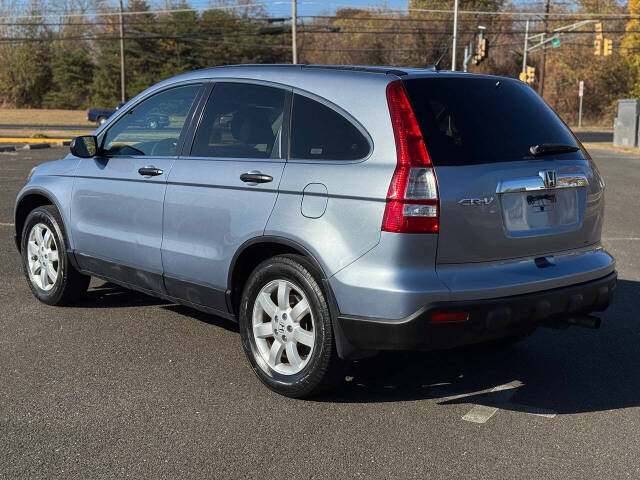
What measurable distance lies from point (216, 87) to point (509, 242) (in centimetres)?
215

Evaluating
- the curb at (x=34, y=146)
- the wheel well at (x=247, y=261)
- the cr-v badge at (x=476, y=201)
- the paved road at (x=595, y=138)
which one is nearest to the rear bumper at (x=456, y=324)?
the cr-v badge at (x=476, y=201)

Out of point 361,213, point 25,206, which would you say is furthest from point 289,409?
point 25,206

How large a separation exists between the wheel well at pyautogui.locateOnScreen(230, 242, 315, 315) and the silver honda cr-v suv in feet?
0.04

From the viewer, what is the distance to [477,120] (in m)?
4.18

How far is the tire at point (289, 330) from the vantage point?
13.6 ft

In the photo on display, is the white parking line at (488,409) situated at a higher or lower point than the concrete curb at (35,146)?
higher

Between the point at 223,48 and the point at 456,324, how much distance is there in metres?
68.4

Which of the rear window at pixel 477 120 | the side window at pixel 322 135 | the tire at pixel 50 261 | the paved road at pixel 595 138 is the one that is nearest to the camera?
the rear window at pixel 477 120

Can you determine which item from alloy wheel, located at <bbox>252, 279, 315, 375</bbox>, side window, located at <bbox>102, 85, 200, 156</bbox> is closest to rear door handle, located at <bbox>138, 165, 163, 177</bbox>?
side window, located at <bbox>102, 85, 200, 156</bbox>

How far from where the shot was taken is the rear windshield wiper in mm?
4266

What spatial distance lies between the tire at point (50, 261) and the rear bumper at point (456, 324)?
9.77ft

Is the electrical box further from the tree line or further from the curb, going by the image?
the tree line

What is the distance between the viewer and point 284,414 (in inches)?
165

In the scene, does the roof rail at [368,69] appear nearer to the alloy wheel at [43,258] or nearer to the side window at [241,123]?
the side window at [241,123]
